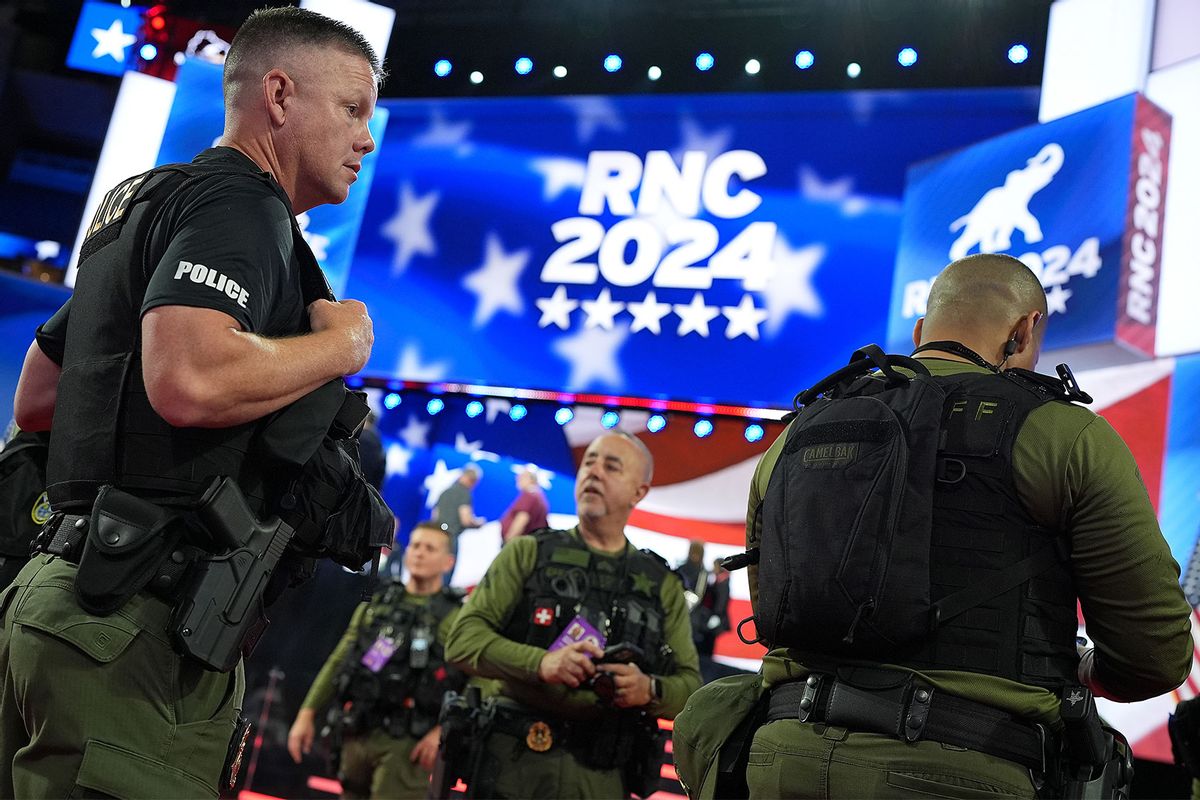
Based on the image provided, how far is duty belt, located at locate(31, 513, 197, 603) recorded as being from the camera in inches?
69.8

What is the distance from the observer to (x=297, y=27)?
7.21 feet

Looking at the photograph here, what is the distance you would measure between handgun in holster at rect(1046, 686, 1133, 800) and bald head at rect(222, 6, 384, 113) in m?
1.92

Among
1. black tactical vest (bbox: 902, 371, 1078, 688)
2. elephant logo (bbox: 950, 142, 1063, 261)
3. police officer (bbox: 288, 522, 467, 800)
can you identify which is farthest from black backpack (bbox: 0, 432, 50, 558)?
elephant logo (bbox: 950, 142, 1063, 261)

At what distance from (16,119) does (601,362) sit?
23.9 ft

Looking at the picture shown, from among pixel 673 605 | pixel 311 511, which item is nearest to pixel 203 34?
pixel 673 605

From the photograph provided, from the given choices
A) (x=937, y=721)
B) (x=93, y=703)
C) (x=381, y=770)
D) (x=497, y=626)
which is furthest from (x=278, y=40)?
(x=381, y=770)

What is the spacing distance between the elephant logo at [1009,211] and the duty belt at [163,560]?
5848 mm

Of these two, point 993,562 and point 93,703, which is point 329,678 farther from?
point 993,562

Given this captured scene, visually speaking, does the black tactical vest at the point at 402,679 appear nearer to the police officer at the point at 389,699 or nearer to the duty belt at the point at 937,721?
the police officer at the point at 389,699

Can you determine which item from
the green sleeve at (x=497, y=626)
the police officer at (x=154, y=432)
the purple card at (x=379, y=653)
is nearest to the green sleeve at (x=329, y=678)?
the purple card at (x=379, y=653)

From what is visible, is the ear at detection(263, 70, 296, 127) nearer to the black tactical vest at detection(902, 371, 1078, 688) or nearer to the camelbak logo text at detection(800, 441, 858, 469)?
the camelbak logo text at detection(800, 441, 858, 469)

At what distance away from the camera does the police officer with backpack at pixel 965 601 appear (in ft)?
6.48

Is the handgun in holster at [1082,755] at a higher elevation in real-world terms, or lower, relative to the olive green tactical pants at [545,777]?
higher

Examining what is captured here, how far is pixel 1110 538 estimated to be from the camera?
201cm
